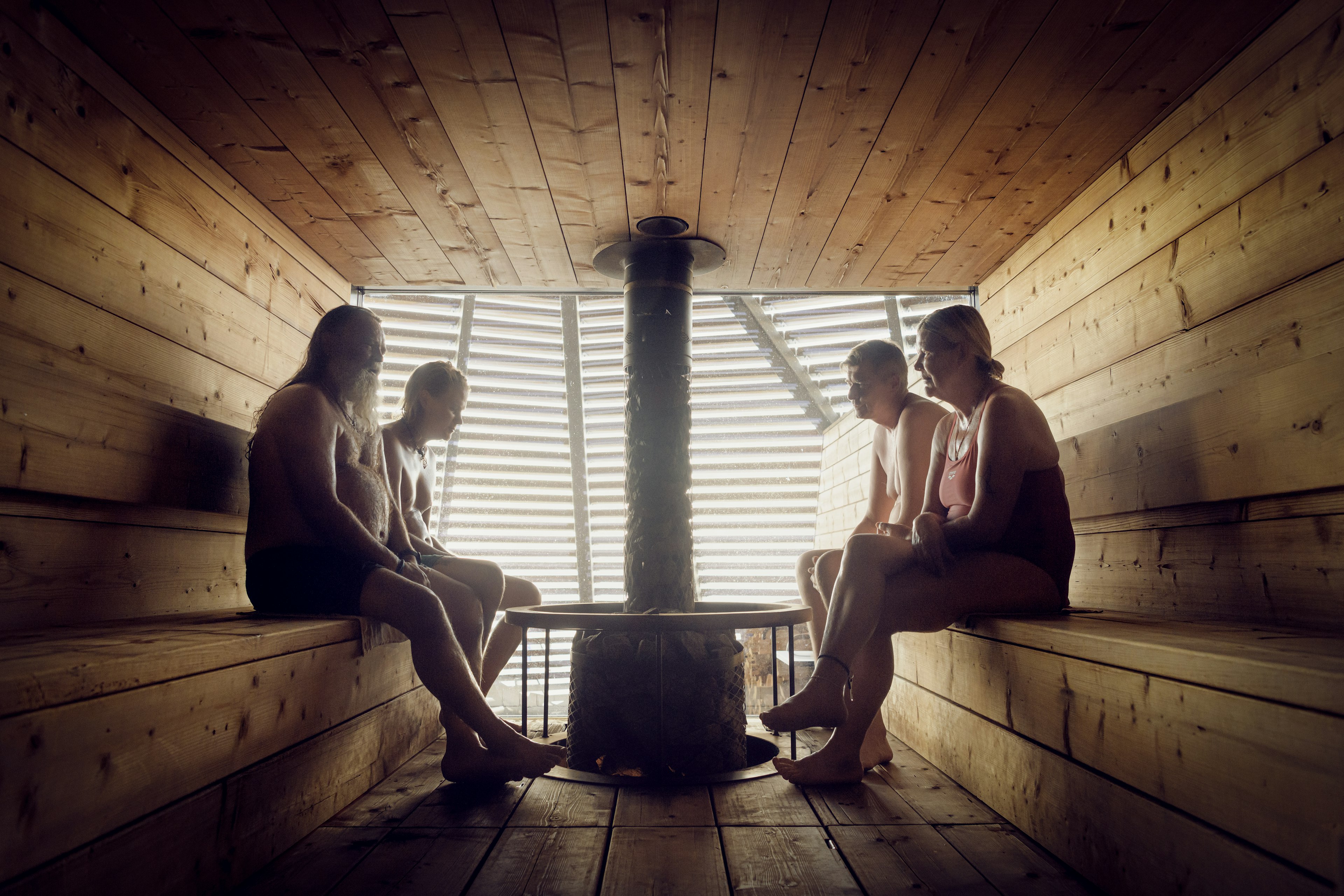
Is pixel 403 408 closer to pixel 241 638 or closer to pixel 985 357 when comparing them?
pixel 241 638

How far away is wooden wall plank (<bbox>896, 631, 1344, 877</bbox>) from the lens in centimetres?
92

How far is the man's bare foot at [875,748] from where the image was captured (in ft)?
7.47

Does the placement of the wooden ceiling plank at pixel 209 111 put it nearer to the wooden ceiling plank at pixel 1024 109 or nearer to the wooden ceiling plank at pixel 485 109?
the wooden ceiling plank at pixel 485 109

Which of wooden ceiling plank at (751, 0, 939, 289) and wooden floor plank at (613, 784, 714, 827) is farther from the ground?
wooden ceiling plank at (751, 0, 939, 289)

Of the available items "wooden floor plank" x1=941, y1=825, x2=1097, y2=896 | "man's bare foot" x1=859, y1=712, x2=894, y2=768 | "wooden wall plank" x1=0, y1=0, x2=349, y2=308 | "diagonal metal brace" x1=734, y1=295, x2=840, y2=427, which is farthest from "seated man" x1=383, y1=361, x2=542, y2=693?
"diagonal metal brace" x1=734, y1=295, x2=840, y2=427

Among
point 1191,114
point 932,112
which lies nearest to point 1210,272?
point 1191,114

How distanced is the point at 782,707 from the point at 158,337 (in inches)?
83.4

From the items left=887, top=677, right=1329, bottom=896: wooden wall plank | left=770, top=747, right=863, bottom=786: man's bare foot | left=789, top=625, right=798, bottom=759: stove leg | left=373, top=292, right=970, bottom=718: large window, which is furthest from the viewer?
left=373, top=292, right=970, bottom=718: large window

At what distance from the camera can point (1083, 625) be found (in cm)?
166

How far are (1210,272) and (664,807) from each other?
2.10 m

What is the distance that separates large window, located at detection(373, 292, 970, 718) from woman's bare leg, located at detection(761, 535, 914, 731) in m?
3.29

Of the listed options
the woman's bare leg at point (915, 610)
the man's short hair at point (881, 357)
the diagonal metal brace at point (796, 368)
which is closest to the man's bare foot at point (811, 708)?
the woman's bare leg at point (915, 610)

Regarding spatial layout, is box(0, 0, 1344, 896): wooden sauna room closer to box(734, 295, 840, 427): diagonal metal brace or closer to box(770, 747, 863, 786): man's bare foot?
box(770, 747, 863, 786): man's bare foot

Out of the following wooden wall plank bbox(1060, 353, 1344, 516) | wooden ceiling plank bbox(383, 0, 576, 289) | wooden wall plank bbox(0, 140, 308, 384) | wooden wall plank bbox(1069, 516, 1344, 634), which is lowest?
wooden wall plank bbox(1069, 516, 1344, 634)
